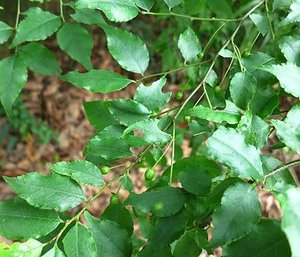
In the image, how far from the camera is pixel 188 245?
820mm

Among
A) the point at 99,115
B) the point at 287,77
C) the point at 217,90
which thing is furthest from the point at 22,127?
the point at 287,77

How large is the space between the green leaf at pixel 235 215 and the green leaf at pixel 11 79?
69 cm

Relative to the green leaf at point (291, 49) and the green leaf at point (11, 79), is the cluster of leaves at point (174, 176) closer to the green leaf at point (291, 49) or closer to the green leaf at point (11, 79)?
the green leaf at point (291, 49)

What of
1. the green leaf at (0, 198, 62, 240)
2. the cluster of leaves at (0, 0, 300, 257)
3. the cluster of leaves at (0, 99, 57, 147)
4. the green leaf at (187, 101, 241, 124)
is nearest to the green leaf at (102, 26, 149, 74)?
the cluster of leaves at (0, 0, 300, 257)

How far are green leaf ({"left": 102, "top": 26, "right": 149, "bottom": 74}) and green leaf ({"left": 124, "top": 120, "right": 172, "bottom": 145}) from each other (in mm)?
191

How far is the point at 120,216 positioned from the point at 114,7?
37 centimetres

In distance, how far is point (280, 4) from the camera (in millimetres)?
1023

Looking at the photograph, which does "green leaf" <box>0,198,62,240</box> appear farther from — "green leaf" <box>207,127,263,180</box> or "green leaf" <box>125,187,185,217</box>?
"green leaf" <box>207,127,263,180</box>

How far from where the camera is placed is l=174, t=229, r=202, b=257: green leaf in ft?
2.68

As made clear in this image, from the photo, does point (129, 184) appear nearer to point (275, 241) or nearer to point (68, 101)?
point (275, 241)

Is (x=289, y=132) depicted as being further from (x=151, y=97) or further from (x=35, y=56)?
(x=35, y=56)

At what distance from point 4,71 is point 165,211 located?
25.4 inches

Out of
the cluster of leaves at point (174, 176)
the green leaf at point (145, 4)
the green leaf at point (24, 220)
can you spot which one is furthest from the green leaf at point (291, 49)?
the green leaf at point (24, 220)

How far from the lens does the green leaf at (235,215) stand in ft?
2.18
